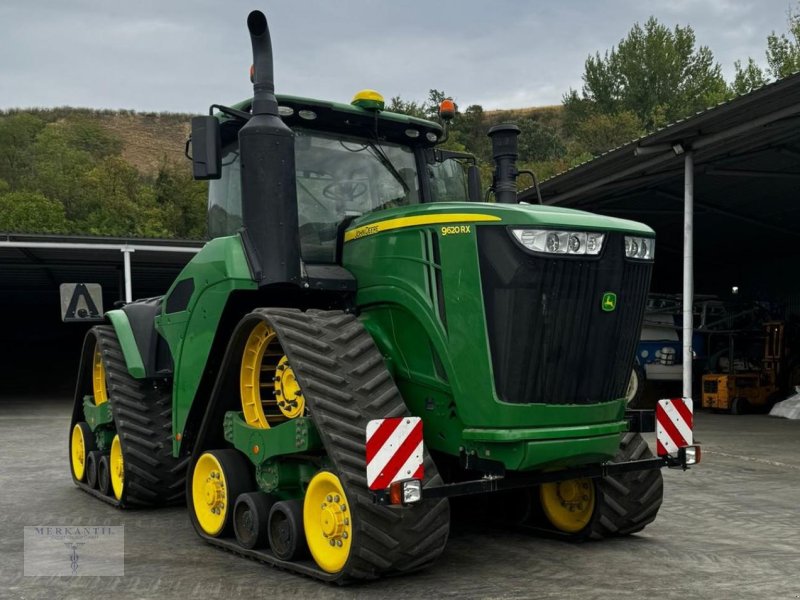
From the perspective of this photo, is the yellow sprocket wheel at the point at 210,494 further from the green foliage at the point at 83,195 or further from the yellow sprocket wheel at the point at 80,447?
the green foliage at the point at 83,195

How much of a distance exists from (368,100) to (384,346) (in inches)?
68.1

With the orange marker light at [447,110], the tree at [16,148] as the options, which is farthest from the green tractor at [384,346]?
the tree at [16,148]

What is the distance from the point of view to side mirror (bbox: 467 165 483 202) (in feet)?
20.9

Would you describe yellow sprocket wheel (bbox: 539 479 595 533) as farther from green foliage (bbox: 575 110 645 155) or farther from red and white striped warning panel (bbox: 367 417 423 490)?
green foliage (bbox: 575 110 645 155)

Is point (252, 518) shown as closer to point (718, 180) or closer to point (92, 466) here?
point (92, 466)

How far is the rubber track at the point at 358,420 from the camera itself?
14.2 feet

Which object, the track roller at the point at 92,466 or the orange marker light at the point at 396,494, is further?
the track roller at the point at 92,466

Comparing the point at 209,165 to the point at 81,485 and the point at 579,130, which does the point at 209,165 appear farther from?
the point at 579,130

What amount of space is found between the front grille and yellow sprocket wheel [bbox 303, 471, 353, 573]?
98 cm

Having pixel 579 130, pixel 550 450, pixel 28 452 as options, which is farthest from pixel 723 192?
pixel 579 130

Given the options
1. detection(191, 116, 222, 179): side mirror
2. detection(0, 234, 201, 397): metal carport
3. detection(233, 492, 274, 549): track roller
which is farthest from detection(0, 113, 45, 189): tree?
detection(233, 492, 274, 549): track roller

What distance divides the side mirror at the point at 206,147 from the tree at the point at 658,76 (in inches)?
2224

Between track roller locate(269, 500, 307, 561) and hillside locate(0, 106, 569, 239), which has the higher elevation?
hillside locate(0, 106, 569, 239)

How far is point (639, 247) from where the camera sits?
4.98 meters
